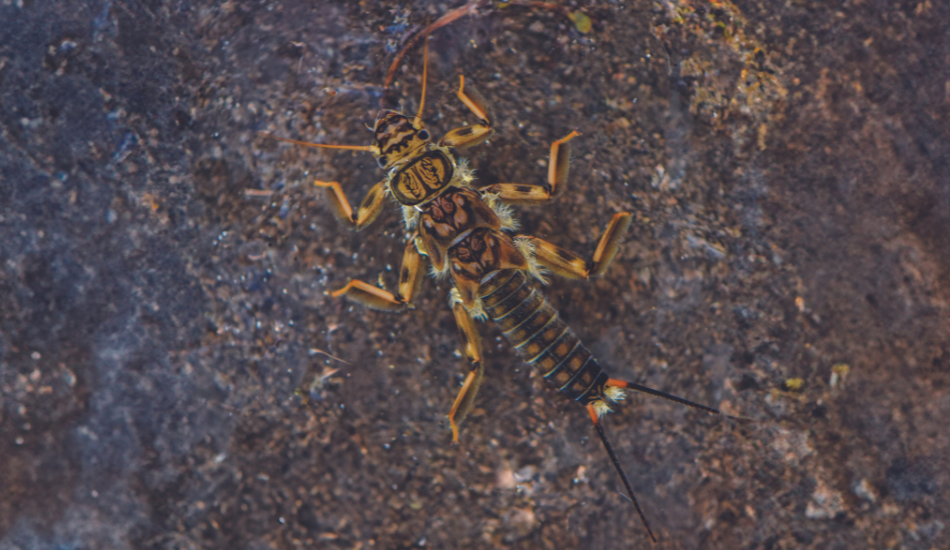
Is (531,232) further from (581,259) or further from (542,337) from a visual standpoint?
(542,337)

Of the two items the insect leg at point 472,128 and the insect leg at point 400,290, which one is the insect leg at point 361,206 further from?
the insect leg at point 472,128

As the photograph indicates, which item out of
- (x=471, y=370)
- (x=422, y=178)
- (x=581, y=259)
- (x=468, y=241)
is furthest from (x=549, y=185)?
(x=471, y=370)

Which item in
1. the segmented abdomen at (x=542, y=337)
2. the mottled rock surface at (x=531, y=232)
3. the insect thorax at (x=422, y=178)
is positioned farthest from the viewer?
the mottled rock surface at (x=531, y=232)

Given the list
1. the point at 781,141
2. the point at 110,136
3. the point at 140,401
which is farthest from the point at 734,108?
the point at 140,401

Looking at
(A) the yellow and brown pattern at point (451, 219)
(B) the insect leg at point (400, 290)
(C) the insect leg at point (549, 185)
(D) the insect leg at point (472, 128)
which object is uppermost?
(D) the insect leg at point (472, 128)

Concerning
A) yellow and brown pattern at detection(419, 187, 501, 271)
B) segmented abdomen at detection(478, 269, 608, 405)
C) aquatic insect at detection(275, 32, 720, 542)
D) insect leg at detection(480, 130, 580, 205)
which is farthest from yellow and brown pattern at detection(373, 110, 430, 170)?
segmented abdomen at detection(478, 269, 608, 405)

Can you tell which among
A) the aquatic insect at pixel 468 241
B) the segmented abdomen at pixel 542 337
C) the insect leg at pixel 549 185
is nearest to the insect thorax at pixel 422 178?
the aquatic insect at pixel 468 241

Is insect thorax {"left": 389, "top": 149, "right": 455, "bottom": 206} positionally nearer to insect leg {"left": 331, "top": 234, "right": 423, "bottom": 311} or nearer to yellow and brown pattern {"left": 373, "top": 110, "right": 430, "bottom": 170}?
yellow and brown pattern {"left": 373, "top": 110, "right": 430, "bottom": 170}
